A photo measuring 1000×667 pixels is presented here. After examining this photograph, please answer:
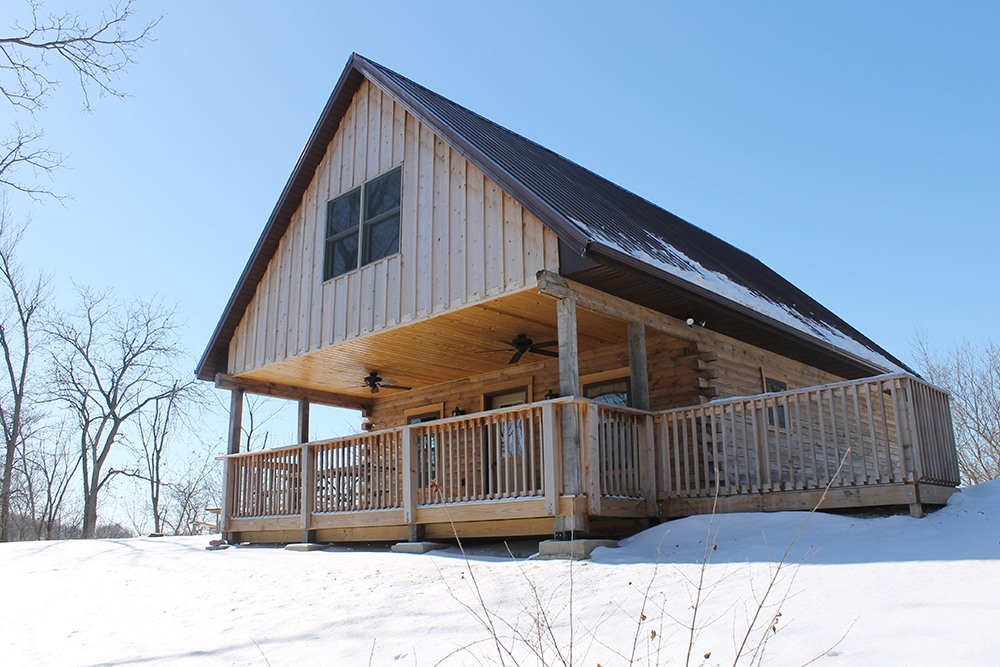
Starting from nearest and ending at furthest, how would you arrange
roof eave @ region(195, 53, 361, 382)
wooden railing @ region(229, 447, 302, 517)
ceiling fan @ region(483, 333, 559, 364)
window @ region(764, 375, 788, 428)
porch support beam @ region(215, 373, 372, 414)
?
1. ceiling fan @ region(483, 333, 559, 364)
2. wooden railing @ region(229, 447, 302, 517)
3. window @ region(764, 375, 788, 428)
4. roof eave @ region(195, 53, 361, 382)
5. porch support beam @ region(215, 373, 372, 414)

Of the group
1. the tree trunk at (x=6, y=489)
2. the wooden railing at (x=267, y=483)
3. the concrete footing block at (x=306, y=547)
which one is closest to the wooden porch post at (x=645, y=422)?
the concrete footing block at (x=306, y=547)

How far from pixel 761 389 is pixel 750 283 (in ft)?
6.20

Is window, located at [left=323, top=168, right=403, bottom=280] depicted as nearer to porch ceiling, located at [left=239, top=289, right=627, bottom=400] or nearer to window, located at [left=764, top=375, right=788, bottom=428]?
porch ceiling, located at [left=239, top=289, right=627, bottom=400]

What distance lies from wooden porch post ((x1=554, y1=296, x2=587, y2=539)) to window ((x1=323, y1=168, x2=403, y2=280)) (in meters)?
3.75

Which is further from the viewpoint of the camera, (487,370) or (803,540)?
(487,370)

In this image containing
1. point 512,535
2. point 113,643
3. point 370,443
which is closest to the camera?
point 113,643

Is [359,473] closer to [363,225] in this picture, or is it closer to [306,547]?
[306,547]

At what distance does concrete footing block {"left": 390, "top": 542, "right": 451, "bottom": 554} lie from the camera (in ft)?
36.0

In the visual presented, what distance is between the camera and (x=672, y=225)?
1633cm

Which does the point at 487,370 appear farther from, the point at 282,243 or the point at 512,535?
the point at 512,535

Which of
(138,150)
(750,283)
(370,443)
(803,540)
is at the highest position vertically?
(138,150)

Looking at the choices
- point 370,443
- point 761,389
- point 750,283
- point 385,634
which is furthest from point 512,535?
point 750,283

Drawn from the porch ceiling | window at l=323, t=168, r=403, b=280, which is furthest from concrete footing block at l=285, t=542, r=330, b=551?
window at l=323, t=168, r=403, b=280

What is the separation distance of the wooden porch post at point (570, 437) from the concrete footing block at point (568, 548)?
0.65ft
